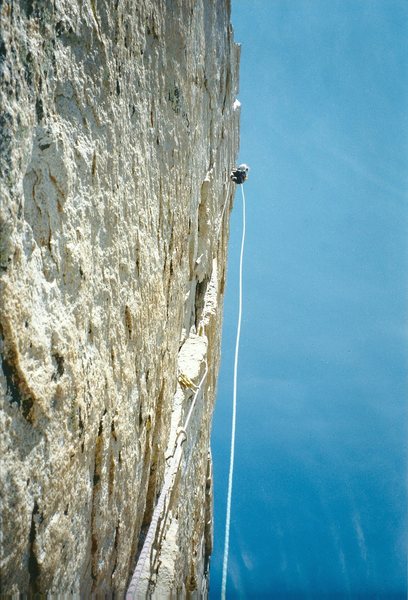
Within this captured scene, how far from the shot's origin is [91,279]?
1.59 meters

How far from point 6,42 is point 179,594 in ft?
10.6

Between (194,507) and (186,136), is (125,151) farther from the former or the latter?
(194,507)

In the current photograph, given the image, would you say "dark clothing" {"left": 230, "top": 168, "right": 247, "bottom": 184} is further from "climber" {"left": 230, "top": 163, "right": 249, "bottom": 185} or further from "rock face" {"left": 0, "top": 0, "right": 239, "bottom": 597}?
"rock face" {"left": 0, "top": 0, "right": 239, "bottom": 597}

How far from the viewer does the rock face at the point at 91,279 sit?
1.17m

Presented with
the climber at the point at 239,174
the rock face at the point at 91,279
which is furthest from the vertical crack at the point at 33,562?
the climber at the point at 239,174

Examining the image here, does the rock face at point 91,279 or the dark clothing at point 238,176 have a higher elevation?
the dark clothing at point 238,176

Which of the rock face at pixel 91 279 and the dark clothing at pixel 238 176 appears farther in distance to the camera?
the dark clothing at pixel 238 176

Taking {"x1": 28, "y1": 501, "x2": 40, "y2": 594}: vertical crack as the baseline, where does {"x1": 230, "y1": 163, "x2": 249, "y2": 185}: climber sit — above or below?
above

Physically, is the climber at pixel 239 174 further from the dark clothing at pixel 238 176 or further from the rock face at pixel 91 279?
the rock face at pixel 91 279

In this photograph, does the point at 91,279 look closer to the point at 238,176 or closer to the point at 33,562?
the point at 33,562

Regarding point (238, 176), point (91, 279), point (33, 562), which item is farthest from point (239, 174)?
point (33, 562)

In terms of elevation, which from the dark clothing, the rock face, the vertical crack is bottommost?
the vertical crack

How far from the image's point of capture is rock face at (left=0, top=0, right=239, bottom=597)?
1175 millimetres

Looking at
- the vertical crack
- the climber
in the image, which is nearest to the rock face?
the vertical crack
